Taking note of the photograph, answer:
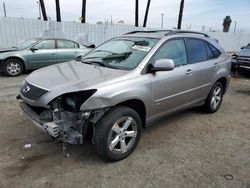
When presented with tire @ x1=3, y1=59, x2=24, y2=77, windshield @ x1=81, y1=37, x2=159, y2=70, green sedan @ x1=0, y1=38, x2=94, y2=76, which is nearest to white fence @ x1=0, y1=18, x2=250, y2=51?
green sedan @ x1=0, y1=38, x2=94, y2=76

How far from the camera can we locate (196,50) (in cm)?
459

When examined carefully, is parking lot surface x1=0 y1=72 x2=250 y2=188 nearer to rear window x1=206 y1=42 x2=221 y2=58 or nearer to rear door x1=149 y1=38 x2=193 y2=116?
rear door x1=149 y1=38 x2=193 y2=116

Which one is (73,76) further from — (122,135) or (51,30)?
(51,30)

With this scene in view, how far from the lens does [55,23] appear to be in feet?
44.3

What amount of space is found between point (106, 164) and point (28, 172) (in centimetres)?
98

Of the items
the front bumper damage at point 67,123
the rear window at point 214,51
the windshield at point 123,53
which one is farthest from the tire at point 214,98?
the front bumper damage at point 67,123

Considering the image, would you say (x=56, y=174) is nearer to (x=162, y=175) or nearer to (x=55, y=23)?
(x=162, y=175)

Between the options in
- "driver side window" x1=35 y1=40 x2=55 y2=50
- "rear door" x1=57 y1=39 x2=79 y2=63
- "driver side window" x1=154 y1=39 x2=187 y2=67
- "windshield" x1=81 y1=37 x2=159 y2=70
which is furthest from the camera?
"rear door" x1=57 y1=39 x2=79 y2=63

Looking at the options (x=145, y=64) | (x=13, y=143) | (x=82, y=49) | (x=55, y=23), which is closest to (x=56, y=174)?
(x=13, y=143)

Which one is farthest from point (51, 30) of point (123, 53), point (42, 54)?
point (123, 53)

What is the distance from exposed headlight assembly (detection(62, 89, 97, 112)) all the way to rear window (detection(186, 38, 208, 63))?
88.5 inches

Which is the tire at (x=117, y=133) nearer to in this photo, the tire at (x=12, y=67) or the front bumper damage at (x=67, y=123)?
the front bumper damage at (x=67, y=123)

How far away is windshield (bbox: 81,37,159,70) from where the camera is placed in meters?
3.64

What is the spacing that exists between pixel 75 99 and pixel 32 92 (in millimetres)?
641
